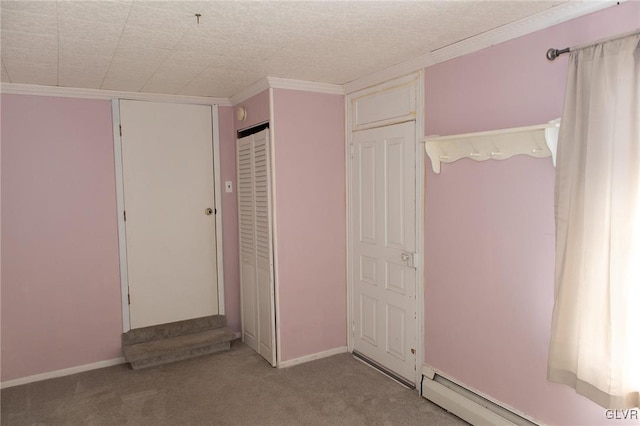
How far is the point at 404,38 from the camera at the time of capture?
100 inches

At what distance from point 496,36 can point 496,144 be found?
612 mm

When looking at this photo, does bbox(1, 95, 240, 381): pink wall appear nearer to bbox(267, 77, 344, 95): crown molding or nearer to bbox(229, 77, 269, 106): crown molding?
bbox(229, 77, 269, 106): crown molding

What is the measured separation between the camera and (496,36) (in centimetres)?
246

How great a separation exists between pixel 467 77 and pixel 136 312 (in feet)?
11.0

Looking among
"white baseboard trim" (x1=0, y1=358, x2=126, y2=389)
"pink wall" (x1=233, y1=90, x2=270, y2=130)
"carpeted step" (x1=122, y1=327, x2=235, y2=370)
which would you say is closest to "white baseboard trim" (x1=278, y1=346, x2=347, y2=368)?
"carpeted step" (x1=122, y1=327, x2=235, y2=370)

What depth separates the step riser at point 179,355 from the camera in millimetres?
3674

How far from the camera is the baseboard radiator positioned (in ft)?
8.24

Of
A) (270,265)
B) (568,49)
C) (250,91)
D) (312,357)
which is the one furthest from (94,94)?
(568,49)

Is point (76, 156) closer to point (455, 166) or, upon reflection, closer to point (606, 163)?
point (455, 166)

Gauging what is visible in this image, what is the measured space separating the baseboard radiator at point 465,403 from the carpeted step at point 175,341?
1892mm

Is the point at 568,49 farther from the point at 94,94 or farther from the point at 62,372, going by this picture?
the point at 62,372

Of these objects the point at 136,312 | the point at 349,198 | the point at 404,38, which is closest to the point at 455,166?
the point at 404,38

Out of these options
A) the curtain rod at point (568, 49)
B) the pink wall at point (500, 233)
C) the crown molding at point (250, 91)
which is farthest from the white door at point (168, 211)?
the curtain rod at point (568, 49)

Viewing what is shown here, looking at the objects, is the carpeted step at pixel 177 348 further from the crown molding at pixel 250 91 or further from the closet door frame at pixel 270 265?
the crown molding at pixel 250 91
